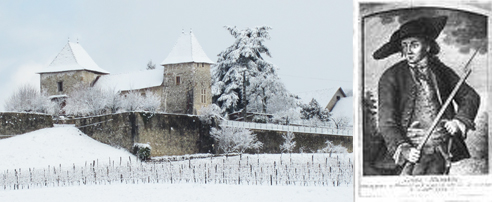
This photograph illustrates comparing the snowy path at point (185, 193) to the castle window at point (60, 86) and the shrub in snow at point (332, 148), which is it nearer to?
the shrub in snow at point (332, 148)

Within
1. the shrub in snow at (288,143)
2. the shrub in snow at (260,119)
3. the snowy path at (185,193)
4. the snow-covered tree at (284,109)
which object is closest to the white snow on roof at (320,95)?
the snow-covered tree at (284,109)

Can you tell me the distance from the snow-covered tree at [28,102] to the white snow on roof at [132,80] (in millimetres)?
3690

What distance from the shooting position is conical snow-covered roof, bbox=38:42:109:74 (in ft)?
124

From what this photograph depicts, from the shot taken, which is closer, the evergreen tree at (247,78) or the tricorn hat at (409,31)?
the tricorn hat at (409,31)

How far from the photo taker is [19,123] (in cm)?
2681

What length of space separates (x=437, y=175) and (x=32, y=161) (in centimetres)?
2064

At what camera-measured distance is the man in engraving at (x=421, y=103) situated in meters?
4.95

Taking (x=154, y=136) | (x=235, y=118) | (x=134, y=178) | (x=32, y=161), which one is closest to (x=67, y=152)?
(x=32, y=161)

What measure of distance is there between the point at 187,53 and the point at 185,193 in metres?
21.0

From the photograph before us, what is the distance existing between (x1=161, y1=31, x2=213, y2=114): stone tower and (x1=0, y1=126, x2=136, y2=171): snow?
26.9 ft

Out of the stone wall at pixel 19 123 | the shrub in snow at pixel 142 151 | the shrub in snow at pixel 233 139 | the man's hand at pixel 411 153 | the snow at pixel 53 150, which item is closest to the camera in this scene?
the man's hand at pixel 411 153

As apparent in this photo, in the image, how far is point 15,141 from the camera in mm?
25328

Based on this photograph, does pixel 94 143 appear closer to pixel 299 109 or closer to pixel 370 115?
pixel 299 109

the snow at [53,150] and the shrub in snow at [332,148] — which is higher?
the snow at [53,150]
